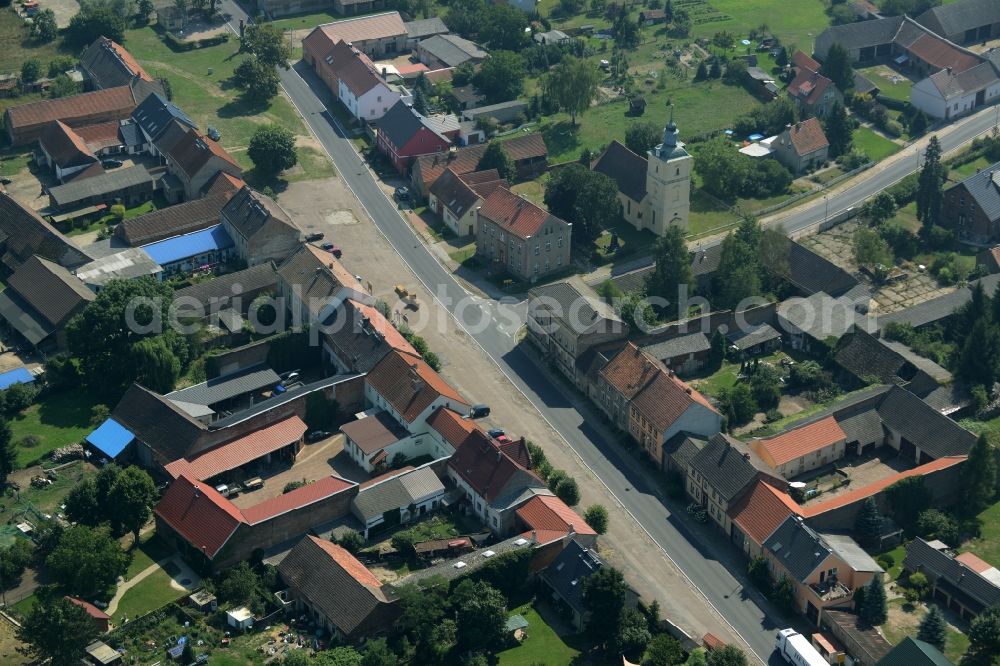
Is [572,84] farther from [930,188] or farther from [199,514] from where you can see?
[199,514]

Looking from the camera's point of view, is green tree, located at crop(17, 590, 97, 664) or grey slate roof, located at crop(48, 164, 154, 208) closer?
green tree, located at crop(17, 590, 97, 664)

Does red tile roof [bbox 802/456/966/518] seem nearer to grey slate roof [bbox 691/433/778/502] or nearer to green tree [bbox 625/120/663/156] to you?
grey slate roof [bbox 691/433/778/502]

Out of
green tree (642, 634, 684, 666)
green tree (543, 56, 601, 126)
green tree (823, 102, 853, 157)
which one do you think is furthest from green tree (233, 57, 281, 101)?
green tree (642, 634, 684, 666)

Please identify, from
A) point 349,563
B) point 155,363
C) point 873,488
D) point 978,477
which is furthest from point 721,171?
point 349,563

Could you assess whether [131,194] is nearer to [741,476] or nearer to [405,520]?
[405,520]

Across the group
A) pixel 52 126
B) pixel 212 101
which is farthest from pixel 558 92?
pixel 52 126

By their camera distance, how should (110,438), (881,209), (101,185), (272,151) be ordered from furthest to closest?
(272,151) < (881,209) < (101,185) < (110,438)
